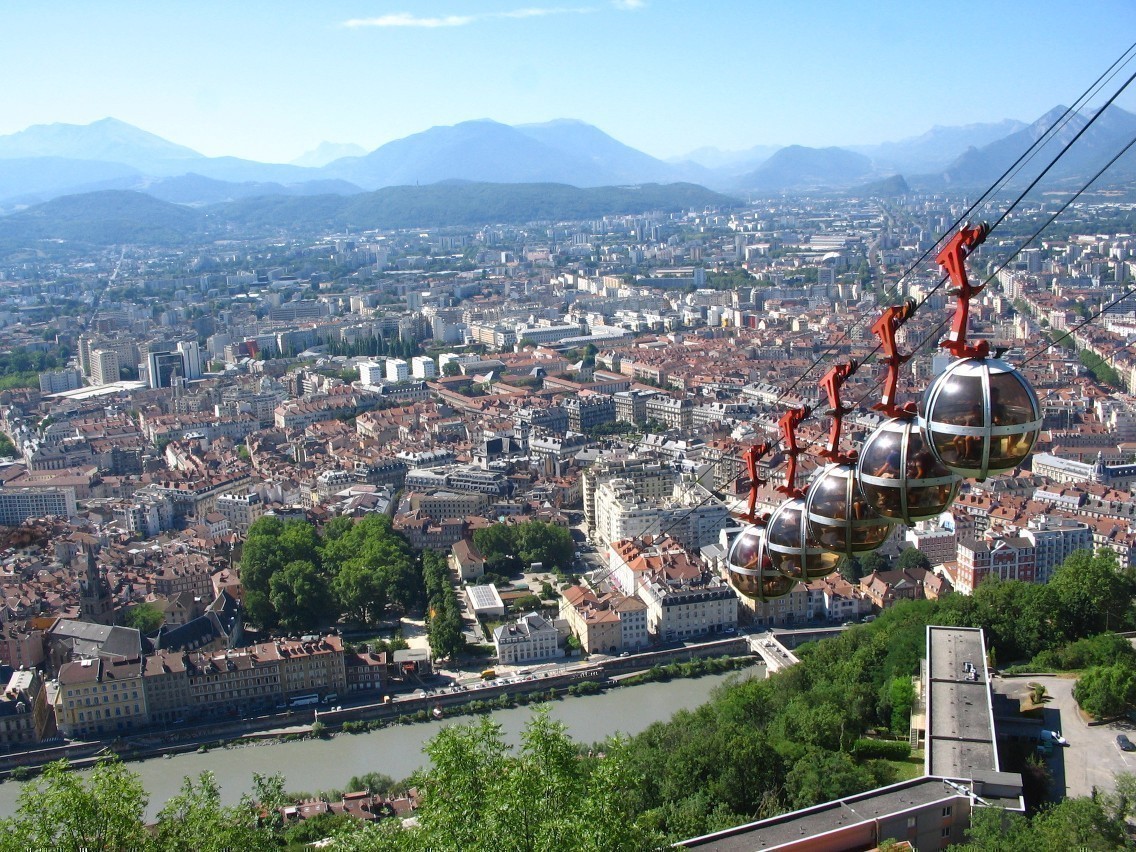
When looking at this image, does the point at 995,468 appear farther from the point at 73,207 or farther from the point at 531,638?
the point at 73,207

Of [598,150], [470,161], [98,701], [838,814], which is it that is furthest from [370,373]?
[598,150]

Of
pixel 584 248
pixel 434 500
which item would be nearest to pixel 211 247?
pixel 584 248

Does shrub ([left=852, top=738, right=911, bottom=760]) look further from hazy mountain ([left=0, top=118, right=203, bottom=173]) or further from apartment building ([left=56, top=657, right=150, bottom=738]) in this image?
hazy mountain ([left=0, top=118, right=203, bottom=173])

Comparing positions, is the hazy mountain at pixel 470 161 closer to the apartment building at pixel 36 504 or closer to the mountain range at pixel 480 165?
the mountain range at pixel 480 165

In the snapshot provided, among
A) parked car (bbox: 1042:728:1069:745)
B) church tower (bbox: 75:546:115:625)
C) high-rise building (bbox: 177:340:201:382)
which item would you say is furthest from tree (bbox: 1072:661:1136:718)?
high-rise building (bbox: 177:340:201:382)

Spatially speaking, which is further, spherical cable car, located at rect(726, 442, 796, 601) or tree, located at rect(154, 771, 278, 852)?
tree, located at rect(154, 771, 278, 852)
